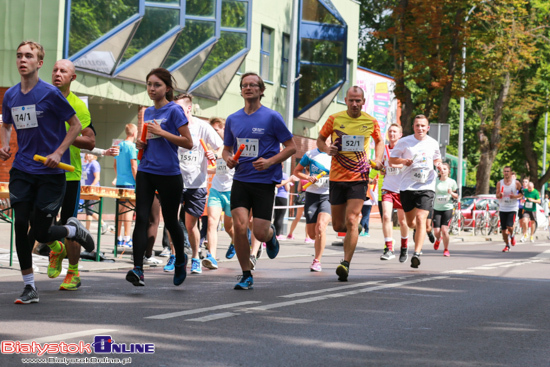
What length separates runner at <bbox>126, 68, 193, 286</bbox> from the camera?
29.5 ft

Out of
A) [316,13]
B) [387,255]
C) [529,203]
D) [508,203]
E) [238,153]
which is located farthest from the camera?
[316,13]

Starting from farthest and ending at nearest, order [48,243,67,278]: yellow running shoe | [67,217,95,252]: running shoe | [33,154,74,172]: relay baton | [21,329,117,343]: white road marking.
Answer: [48,243,67,278]: yellow running shoe < [67,217,95,252]: running shoe < [33,154,74,172]: relay baton < [21,329,117,343]: white road marking

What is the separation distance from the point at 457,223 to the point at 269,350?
26.3 meters

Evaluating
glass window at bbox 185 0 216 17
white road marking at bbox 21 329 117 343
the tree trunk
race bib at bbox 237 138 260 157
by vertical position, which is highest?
glass window at bbox 185 0 216 17

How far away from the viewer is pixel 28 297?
25.8 feet

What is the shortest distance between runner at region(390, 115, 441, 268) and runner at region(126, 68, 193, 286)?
4966mm

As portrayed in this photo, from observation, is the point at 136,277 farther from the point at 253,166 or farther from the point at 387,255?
the point at 387,255

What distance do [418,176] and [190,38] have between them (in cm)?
1375

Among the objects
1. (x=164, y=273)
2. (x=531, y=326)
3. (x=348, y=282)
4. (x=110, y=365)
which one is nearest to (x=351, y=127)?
(x=348, y=282)

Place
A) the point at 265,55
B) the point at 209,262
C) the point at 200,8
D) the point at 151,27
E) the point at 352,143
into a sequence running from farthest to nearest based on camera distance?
the point at 265,55 < the point at 200,8 < the point at 151,27 < the point at 209,262 < the point at 352,143

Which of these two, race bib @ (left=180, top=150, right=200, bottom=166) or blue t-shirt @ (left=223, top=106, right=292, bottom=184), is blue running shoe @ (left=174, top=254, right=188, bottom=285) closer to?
blue t-shirt @ (left=223, top=106, right=292, bottom=184)

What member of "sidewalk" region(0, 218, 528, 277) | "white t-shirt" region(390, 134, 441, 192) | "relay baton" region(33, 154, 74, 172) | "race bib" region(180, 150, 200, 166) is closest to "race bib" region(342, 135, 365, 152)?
"race bib" region(180, 150, 200, 166)

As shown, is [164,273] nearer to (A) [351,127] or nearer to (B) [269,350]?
(A) [351,127]

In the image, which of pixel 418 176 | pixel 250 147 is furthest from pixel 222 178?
pixel 250 147
